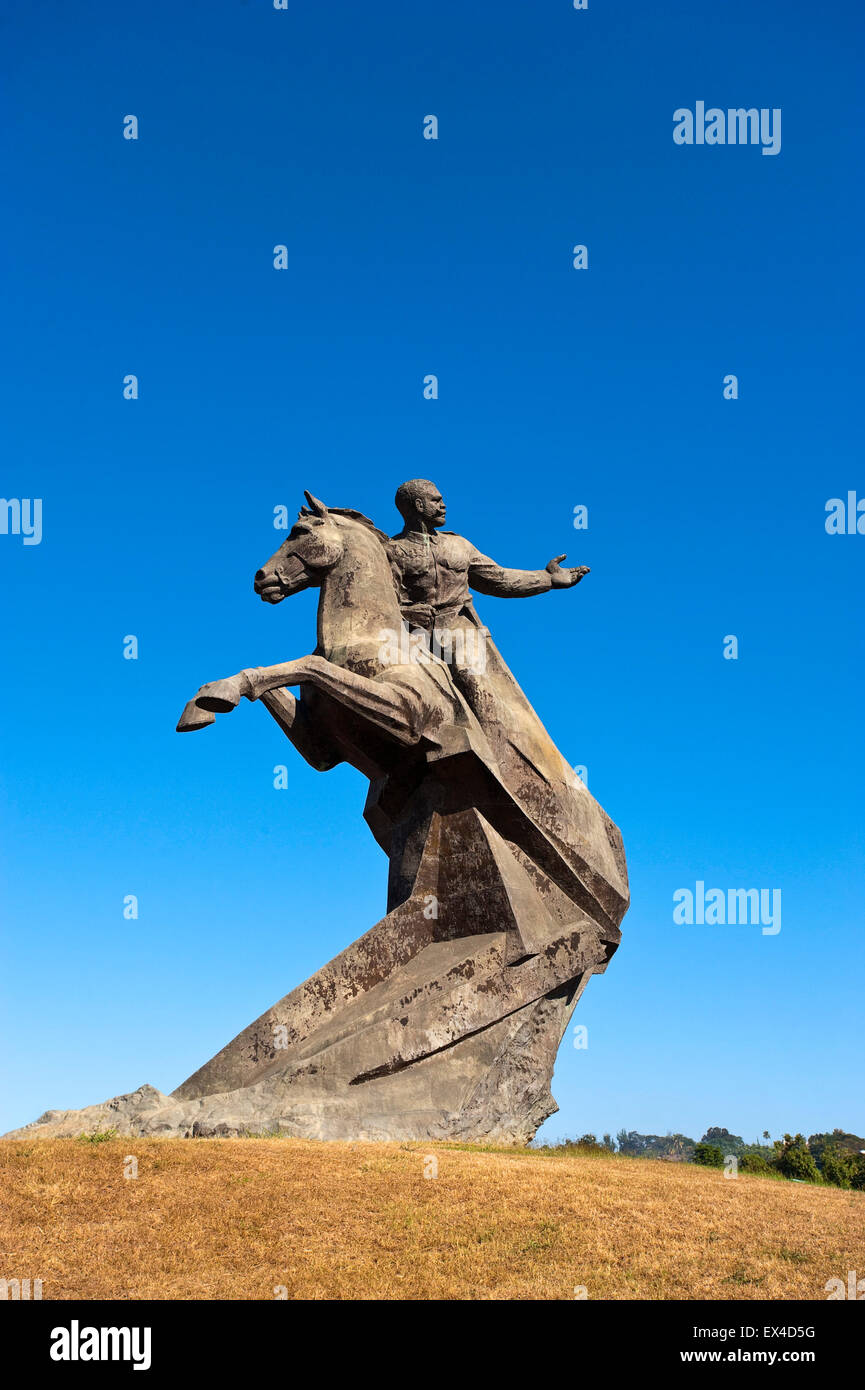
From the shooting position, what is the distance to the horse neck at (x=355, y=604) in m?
12.0

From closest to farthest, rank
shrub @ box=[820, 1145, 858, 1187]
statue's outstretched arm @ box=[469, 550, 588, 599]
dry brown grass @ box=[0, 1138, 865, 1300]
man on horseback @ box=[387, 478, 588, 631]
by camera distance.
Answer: dry brown grass @ box=[0, 1138, 865, 1300], shrub @ box=[820, 1145, 858, 1187], man on horseback @ box=[387, 478, 588, 631], statue's outstretched arm @ box=[469, 550, 588, 599]

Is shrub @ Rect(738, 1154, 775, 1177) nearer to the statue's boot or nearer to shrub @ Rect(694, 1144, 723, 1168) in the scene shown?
shrub @ Rect(694, 1144, 723, 1168)

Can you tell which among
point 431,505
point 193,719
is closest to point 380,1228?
point 193,719

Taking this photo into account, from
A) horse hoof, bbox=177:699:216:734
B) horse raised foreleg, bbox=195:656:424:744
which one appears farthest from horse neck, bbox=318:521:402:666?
horse hoof, bbox=177:699:216:734

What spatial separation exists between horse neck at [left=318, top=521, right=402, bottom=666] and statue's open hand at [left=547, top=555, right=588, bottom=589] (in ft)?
7.51

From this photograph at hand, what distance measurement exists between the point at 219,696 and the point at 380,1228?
4.98m

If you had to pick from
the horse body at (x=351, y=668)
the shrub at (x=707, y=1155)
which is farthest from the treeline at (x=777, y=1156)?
the horse body at (x=351, y=668)

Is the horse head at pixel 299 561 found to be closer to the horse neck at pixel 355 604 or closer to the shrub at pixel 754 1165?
the horse neck at pixel 355 604

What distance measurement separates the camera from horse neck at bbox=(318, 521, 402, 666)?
12.0 metres

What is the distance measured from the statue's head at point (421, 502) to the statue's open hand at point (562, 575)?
1.57 metres

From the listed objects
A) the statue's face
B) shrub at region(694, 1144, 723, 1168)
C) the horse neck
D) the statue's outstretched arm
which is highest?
the statue's face

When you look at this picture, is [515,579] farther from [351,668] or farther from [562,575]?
[351,668]

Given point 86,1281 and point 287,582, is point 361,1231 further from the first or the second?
point 287,582
